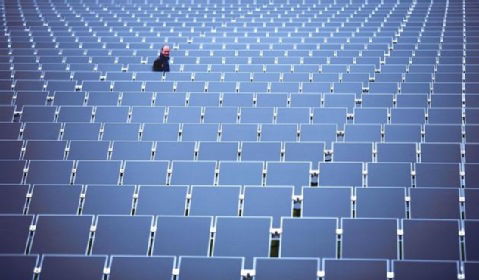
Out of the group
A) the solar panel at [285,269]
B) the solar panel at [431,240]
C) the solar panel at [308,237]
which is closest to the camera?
the solar panel at [285,269]

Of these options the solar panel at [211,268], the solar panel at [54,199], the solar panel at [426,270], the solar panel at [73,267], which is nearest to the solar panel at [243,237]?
the solar panel at [211,268]

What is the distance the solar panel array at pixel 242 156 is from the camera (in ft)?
18.8

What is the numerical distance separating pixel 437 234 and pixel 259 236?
1501 millimetres

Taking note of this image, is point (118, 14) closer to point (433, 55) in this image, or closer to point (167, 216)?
point (433, 55)

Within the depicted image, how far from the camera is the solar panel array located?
5.73 m

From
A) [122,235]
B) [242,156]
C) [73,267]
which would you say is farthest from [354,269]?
[242,156]

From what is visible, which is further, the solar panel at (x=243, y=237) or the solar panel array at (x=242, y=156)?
the solar panel at (x=243, y=237)

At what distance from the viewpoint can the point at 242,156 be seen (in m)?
7.54

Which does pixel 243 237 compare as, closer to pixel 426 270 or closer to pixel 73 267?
pixel 73 267

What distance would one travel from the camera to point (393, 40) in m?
12.5

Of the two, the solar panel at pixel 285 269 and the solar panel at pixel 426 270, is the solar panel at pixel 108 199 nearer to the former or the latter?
the solar panel at pixel 285 269

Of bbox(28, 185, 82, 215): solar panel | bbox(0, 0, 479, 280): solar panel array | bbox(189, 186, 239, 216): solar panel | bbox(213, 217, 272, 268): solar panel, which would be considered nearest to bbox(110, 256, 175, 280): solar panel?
bbox(0, 0, 479, 280): solar panel array

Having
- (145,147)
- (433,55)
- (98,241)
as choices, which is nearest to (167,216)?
(98,241)

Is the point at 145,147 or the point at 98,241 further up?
the point at 145,147
